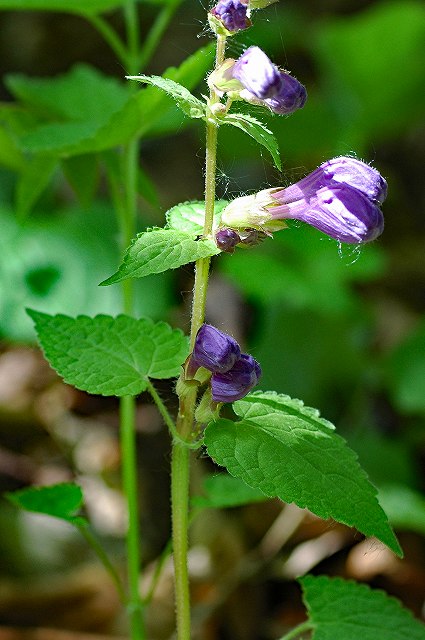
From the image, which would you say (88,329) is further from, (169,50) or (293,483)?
(169,50)

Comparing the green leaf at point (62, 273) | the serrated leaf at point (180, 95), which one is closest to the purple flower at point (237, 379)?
the serrated leaf at point (180, 95)

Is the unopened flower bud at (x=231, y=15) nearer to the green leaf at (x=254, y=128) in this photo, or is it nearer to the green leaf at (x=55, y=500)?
the green leaf at (x=254, y=128)

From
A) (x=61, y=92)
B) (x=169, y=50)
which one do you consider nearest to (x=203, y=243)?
(x=61, y=92)

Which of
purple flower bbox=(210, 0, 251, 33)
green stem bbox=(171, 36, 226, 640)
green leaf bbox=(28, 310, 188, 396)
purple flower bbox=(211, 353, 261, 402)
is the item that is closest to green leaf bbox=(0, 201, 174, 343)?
green leaf bbox=(28, 310, 188, 396)

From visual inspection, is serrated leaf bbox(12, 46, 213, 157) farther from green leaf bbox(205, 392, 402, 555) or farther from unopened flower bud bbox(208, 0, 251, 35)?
green leaf bbox(205, 392, 402, 555)

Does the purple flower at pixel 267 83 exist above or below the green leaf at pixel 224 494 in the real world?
above

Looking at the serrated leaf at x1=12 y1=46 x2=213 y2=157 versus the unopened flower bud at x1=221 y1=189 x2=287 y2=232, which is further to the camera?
the serrated leaf at x1=12 y1=46 x2=213 y2=157
